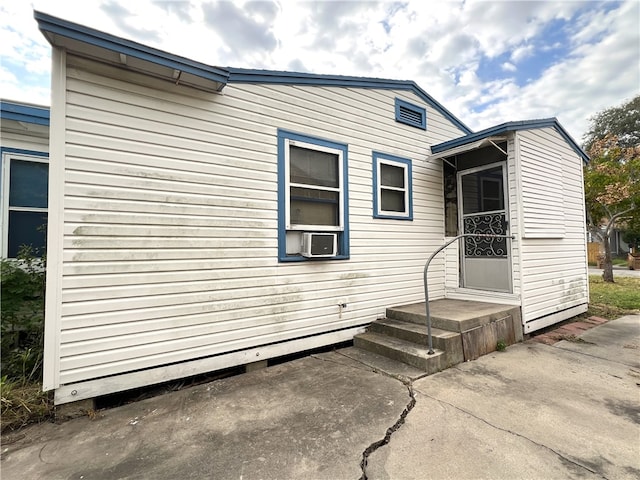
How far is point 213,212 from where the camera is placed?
3.14 meters

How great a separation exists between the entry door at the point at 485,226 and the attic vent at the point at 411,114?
1215 mm

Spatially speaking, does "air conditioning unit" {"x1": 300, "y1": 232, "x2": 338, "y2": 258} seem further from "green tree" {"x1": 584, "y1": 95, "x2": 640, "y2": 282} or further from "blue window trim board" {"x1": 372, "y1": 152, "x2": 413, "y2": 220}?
"green tree" {"x1": 584, "y1": 95, "x2": 640, "y2": 282}

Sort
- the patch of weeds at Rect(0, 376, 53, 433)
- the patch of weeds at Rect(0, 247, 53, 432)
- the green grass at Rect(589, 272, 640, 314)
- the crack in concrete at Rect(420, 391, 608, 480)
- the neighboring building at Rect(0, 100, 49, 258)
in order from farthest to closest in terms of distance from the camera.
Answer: the green grass at Rect(589, 272, 640, 314) → the neighboring building at Rect(0, 100, 49, 258) → the patch of weeds at Rect(0, 247, 53, 432) → the patch of weeds at Rect(0, 376, 53, 433) → the crack in concrete at Rect(420, 391, 608, 480)

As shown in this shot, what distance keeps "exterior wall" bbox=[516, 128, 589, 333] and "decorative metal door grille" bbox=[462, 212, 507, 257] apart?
1.27 ft

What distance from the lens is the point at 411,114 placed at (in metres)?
5.14

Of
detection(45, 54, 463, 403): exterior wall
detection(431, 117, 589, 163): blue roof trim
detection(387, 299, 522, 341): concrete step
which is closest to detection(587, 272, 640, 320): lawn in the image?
detection(387, 299, 522, 341): concrete step

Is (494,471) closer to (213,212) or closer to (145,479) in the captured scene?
(145,479)

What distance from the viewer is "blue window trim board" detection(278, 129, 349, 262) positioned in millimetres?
3574

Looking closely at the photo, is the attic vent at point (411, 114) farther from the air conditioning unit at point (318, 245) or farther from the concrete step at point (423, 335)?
the concrete step at point (423, 335)

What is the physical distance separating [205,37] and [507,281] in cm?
627

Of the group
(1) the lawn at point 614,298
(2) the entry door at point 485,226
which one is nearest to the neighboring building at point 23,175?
(2) the entry door at point 485,226

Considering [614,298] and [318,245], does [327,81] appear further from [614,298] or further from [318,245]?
[614,298]

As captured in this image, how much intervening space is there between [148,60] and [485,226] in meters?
5.29

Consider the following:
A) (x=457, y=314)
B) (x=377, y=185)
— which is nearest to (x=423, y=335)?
(x=457, y=314)
